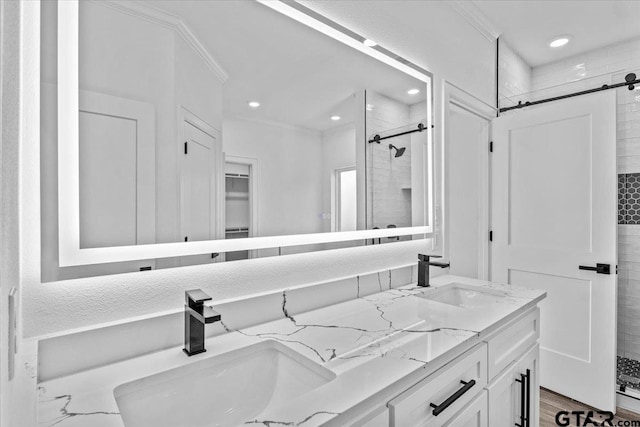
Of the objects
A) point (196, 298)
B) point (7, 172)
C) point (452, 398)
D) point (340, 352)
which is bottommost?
point (452, 398)

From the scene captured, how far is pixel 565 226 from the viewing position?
2.21 m

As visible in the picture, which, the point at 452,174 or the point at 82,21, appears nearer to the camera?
the point at 82,21

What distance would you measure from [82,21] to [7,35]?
482 mm

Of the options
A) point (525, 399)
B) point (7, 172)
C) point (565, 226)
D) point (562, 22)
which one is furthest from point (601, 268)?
point (7, 172)

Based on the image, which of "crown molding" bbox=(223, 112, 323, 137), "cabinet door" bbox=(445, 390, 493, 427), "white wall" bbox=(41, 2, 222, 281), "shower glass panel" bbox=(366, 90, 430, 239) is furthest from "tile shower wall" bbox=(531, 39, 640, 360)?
"white wall" bbox=(41, 2, 222, 281)

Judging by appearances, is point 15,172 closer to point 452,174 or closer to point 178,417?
point 178,417

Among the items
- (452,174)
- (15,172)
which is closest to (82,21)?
(15,172)

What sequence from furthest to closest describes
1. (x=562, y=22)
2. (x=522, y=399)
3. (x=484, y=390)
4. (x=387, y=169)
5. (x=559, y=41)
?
(x=559, y=41) → (x=562, y=22) → (x=387, y=169) → (x=522, y=399) → (x=484, y=390)

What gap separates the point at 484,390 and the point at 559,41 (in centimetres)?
279

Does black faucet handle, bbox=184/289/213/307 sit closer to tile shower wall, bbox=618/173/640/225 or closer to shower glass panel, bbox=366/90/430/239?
shower glass panel, bbox=366/90/430/239

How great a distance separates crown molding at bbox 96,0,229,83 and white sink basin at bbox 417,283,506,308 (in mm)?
1235

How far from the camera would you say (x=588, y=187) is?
2.10 metres

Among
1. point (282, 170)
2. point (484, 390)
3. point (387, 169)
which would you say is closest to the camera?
point (484, 390)

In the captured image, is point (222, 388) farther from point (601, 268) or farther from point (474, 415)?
point (601, 268)
